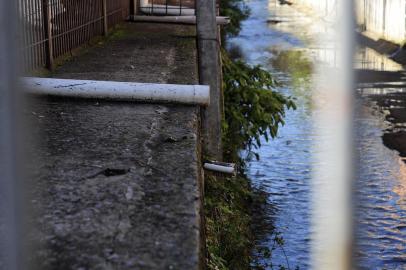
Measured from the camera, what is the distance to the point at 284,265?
19.0 ft

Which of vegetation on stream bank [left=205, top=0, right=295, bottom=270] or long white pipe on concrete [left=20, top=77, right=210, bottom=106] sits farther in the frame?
vegetation on stream bank [left=205, top=0, right=295, bottom=270]

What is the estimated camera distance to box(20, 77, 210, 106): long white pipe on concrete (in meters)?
4.34

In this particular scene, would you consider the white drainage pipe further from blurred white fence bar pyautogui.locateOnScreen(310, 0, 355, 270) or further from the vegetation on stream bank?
blurred white fence bar pyautogui.locateOnScreen(310, 0, 355, 270)

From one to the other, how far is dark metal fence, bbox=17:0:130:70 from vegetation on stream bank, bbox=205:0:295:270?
1464 mm

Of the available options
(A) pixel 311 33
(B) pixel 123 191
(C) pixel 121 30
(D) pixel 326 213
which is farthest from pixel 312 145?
(A) pixel 311 33

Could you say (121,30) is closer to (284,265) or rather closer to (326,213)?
(284,265)

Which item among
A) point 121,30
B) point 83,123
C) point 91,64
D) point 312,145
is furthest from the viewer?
point 312,145

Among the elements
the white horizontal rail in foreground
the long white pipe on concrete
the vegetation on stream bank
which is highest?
the white horizontal rail in foreground

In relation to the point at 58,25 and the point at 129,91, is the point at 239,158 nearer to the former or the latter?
the point at 58,25

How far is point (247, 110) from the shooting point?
757 centimetres

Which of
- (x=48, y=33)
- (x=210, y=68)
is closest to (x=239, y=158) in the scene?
(x=210, y=68)

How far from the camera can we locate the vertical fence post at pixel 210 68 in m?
6.15

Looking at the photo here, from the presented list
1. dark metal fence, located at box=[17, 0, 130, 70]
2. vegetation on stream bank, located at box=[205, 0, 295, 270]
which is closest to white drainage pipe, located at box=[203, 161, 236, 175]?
vegetation on stream bank, located at box=[205, 0, 295, 270]

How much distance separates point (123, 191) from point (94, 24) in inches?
216
